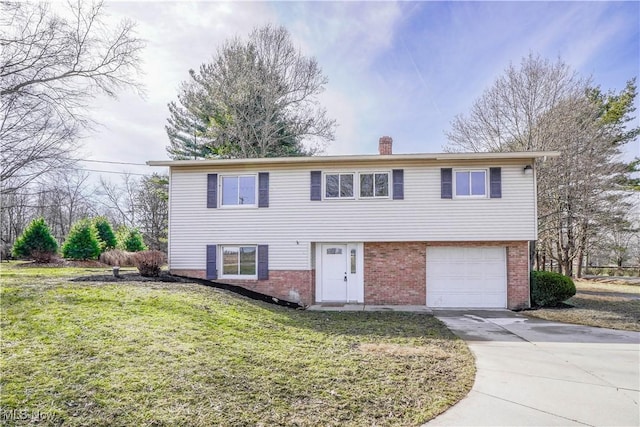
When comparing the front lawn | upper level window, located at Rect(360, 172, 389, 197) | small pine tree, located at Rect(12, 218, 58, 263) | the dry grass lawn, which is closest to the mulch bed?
small pine tree, located at Rect(12, 218, 58, 263)

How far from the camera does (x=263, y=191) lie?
1246cm

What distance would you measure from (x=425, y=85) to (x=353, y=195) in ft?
21.3

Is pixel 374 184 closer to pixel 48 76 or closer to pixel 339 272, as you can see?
pixel 339 272

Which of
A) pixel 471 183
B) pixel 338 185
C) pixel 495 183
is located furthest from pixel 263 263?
pixel 495 183

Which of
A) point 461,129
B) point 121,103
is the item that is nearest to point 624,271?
point 461,129

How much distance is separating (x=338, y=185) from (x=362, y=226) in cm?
162

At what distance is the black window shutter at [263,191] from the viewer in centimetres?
1243

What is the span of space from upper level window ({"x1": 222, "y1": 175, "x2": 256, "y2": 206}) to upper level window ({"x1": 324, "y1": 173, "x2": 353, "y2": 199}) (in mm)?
2597

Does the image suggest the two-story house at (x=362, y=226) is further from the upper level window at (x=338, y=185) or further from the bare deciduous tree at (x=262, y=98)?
the bare deciduous tree at (x=262, y=98)

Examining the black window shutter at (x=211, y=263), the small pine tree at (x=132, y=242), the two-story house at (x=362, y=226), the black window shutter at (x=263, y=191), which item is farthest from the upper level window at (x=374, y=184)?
the small pine tree at (x=132, y=242)

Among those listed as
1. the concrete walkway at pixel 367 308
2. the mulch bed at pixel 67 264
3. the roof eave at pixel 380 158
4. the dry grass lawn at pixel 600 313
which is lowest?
the concrete walkway at pixel 367 308

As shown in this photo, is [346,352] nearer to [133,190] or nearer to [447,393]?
[447,393]

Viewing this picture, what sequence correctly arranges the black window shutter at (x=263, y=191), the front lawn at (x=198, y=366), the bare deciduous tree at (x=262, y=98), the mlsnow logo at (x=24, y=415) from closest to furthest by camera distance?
the mlsnow logo at (x=24, y=415), the front lawn at (x=198, y=366), the black window shutter at (x=263, y=191), the bare deciduous tree at (x=262, y=98)

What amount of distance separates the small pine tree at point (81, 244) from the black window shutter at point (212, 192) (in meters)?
7.32
